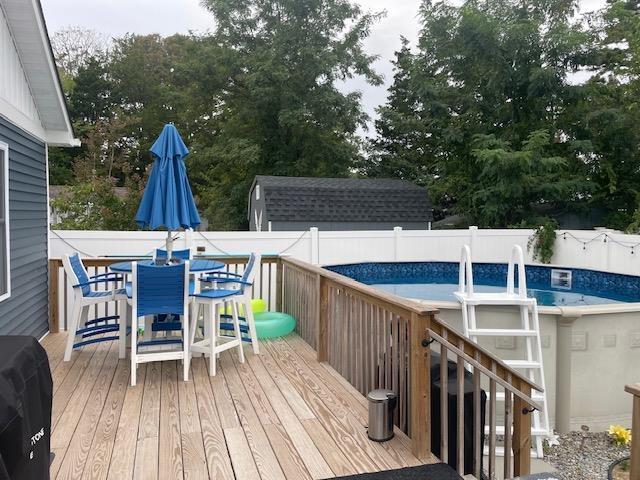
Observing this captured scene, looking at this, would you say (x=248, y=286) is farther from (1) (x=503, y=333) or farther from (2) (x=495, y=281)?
(2) (x=495, y=281)

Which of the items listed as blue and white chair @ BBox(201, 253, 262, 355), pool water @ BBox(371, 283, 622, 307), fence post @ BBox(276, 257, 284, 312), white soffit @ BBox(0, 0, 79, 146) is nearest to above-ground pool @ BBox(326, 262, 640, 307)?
pool water @ BBox(371, 283, 622, 307)

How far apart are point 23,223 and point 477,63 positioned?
636 inches

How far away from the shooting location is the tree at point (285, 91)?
2000 centimetres

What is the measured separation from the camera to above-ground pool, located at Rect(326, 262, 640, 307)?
10172mm

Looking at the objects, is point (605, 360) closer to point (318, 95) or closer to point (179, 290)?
point (179, 290)

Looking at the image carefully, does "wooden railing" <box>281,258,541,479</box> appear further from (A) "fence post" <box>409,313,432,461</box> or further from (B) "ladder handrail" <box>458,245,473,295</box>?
(B) "ladder handrail" <box>458,245,473,295</box>

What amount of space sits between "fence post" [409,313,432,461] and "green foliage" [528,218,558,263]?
11.7 metres

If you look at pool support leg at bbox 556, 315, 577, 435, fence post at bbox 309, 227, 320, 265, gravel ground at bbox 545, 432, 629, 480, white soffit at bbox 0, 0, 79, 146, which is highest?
white soffit at bbox 0, 0, 79, 146

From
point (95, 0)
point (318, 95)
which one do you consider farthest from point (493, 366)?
point (95, 0)

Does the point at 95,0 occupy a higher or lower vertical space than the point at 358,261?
higher

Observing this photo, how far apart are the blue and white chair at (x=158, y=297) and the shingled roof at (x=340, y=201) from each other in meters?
9.79

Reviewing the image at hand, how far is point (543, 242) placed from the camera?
523 inches

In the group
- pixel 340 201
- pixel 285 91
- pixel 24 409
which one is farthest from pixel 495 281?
pixel 24 409

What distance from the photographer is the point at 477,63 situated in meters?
17.7
